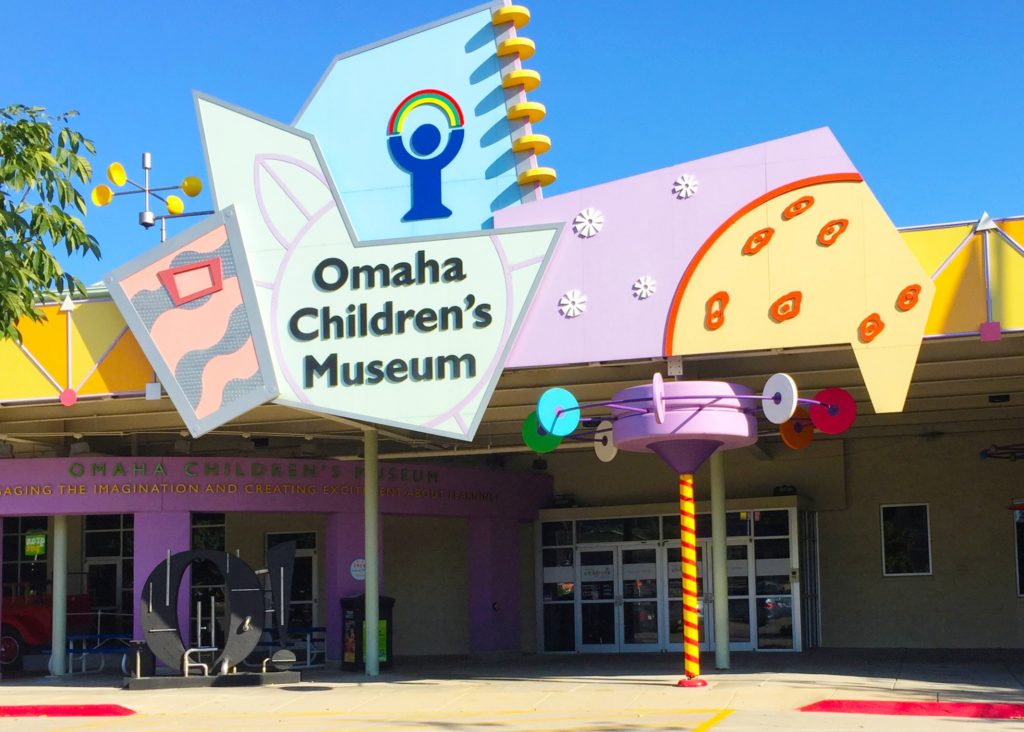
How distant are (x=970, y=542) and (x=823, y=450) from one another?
11.3 ft

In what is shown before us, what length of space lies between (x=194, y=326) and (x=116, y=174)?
13.8 ft

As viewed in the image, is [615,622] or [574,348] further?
[615,622]

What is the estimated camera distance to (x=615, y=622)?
28703 millimetres

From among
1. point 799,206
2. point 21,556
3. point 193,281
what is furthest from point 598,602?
point 21,556

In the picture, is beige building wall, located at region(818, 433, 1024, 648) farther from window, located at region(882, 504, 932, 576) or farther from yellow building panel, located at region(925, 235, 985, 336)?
yellow building panel, located at region(925, 235, 985, 336)

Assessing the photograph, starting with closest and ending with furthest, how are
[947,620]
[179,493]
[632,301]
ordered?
A: [632,301], [179,493], [947,620]

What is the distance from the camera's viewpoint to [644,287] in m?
18.5

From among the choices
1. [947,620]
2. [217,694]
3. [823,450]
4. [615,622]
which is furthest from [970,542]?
[217,694]

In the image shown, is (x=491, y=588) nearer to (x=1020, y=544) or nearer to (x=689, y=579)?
(x=689, y=579)

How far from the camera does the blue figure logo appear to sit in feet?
66.5

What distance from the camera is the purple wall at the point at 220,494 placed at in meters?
23.9

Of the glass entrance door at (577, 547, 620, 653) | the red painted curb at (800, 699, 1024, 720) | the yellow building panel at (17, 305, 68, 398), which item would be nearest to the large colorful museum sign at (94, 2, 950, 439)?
the yellow building panel at (17, 305, 68, 398)

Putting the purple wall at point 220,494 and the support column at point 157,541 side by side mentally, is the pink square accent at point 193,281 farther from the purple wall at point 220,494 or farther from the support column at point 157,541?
the support column at point 157,541

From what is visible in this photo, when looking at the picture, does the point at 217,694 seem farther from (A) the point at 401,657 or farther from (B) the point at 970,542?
(B) the point at 970,542
